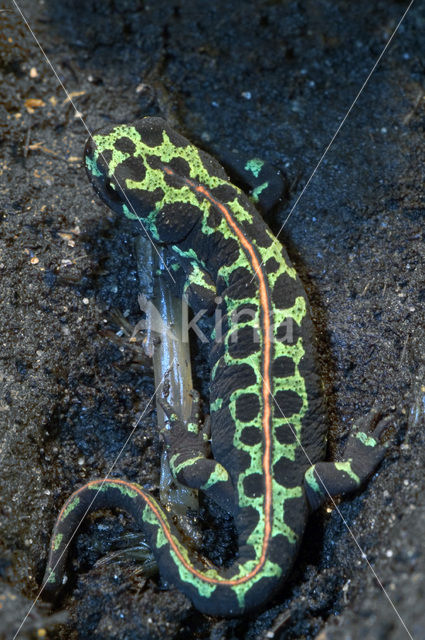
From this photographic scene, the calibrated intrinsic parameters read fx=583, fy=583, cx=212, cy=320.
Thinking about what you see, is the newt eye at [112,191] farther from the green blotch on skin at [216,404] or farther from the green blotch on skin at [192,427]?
the green blotch on skin at [192,427]

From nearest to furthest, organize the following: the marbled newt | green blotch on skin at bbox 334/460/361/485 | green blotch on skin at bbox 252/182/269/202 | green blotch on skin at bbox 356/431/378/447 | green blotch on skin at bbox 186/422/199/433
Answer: the marbled newt, green blotch on skin at bbox 334/460/361/485, green blotch on skin at bbox 356/431/378/447, green blotch on skin at bbox 186/422/199/433, green blotch on skin at bbox 252/182/269/202

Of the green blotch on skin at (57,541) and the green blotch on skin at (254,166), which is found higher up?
the green blotch on skin at (254,166)

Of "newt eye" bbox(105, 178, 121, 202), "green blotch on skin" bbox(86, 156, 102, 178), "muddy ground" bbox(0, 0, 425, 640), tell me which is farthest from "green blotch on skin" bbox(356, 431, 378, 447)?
"green blotch on skin" bbox(86, 156, 102, 178)

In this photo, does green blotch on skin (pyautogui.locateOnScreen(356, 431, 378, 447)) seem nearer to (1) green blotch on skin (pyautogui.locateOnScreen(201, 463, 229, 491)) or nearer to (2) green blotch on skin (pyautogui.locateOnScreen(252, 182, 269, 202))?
(1) green blotch on skin (pyautogui.locateOnScreen(201, 463, 229, 491))

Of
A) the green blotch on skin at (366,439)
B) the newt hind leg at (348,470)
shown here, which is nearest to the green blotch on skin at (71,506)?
the newt hind leg at (348,470)

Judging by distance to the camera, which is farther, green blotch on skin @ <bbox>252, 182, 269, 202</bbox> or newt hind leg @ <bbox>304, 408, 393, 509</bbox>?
green blotch on skin @ <bbox>252, 182, 269, 202</bbox>

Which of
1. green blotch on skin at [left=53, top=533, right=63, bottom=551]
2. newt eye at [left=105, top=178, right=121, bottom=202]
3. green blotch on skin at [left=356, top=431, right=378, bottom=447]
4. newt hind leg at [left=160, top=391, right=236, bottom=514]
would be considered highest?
newt eye at [left=105, top=178, right=121, bottom=202]

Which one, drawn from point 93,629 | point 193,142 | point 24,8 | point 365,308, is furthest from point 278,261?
point 24,8

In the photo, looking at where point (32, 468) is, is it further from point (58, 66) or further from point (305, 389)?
point (58, 66)
